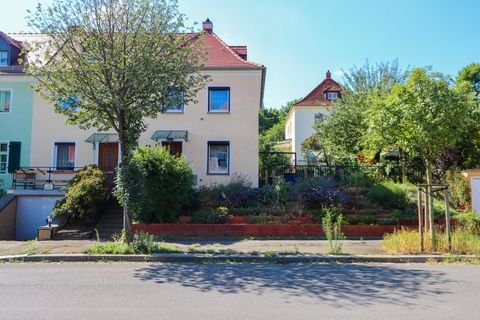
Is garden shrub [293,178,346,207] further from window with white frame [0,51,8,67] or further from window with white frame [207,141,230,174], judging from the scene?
window with white frame [0,51,8,67]

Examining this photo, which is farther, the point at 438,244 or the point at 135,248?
the point at 438,244

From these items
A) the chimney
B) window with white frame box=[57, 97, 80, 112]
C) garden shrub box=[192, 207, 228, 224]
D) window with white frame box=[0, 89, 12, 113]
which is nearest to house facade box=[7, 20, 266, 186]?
window with white frame box=[0, 89, 12, 113]

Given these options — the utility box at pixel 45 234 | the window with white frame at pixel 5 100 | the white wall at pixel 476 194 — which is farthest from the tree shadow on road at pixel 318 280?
the window with white frame at pixel 5 100

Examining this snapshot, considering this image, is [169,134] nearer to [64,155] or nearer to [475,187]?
[64,155]

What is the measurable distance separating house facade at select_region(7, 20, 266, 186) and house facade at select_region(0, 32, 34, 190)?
40cm

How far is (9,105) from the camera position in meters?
20.6

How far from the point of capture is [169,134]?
62.6 feet

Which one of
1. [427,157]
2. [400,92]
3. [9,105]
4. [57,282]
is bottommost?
[57,282]

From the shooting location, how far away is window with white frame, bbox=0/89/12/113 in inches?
814

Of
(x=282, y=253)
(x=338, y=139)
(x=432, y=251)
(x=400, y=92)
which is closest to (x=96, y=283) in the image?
(x=282, y=253)

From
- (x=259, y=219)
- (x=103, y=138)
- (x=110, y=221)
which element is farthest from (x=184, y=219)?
(x=103, y=138)

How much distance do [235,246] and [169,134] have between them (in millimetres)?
9179

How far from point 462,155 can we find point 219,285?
50.0 feet

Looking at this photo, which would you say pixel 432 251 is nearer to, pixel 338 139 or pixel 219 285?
pixel 219 285
